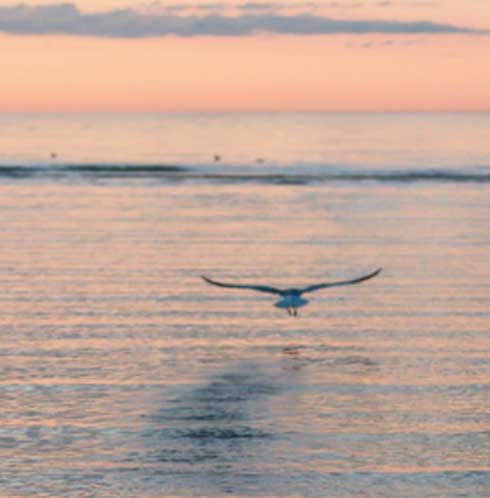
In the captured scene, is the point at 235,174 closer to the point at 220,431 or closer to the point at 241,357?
the point at 241,357

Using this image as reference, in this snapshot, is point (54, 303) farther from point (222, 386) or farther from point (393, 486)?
point (393, 486)

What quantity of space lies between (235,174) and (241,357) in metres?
98.8

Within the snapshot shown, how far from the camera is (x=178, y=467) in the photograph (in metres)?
24.5

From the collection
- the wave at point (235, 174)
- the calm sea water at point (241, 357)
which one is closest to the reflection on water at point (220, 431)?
the calm sea water at point (241, 357)

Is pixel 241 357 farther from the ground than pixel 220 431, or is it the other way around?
pixel 241 357

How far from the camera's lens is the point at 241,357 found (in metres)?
35.2

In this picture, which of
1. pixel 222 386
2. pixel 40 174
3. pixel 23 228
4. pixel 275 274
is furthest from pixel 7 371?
pixel 40 174

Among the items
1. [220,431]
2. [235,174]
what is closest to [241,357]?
[220,431]

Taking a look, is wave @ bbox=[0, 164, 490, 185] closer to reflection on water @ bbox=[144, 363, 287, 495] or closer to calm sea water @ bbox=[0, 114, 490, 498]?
calm sea water @ bbox=[0, 114, 490, 498]

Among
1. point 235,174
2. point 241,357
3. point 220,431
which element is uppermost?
point 235,174

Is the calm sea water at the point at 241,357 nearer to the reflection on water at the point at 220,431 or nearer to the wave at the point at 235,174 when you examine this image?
the reflection on water at the point at 220,431

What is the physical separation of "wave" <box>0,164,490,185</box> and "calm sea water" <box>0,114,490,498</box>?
42.9 meters

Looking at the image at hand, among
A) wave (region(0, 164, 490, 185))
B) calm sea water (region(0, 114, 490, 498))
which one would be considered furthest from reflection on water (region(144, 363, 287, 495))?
wave (region(0, 164, 490, 185))

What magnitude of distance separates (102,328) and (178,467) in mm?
15475
